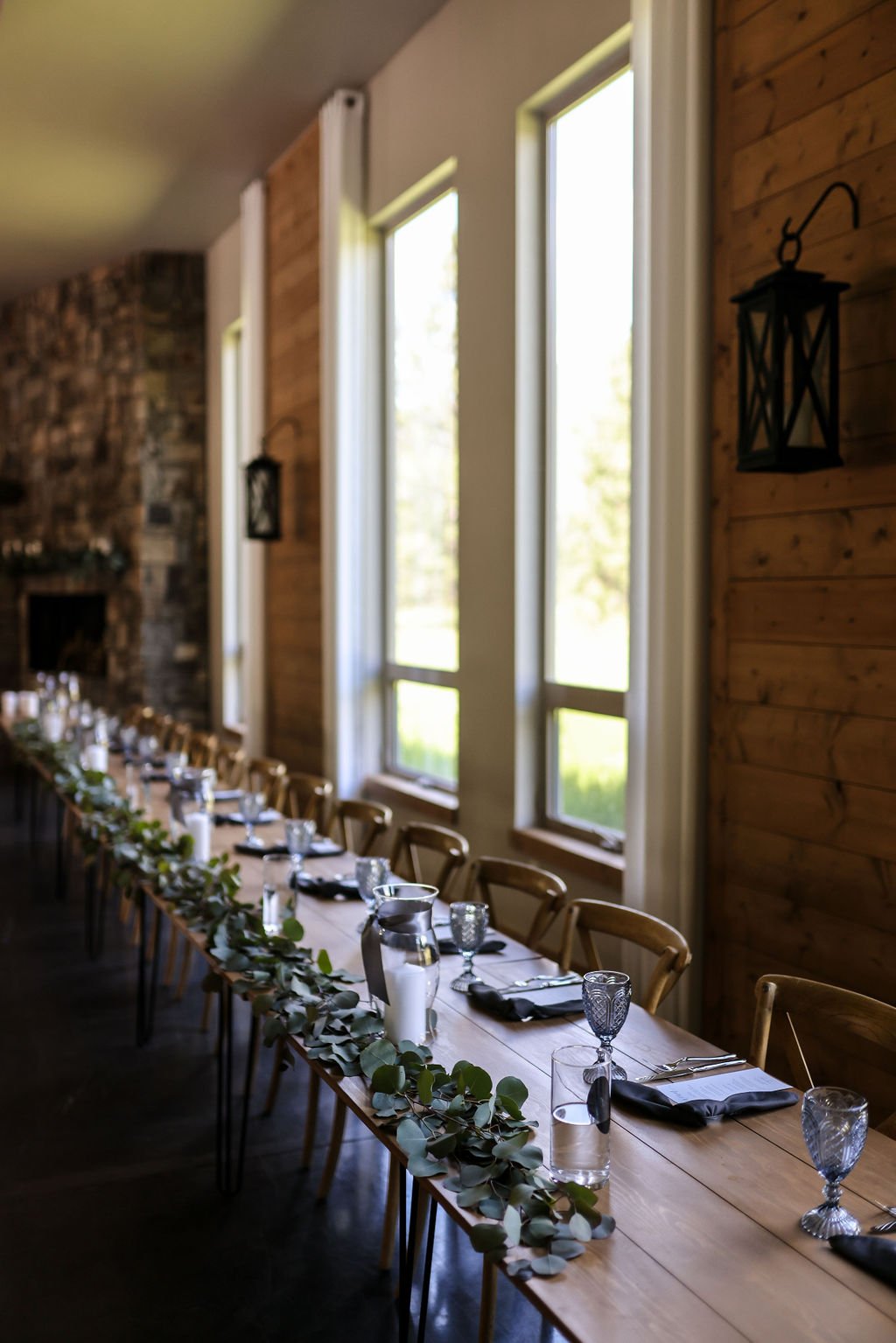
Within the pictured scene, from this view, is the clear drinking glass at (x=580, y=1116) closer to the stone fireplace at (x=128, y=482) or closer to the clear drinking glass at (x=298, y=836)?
the clear drinking glass at (x=298, y=836)

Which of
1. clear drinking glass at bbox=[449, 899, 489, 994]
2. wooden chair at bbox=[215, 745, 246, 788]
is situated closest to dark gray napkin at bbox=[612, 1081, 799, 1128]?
clear drinking glass at bbox=[449, 899, 489, 994]

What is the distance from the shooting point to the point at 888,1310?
1438 millimetres

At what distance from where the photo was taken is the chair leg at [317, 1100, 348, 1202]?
3158 mm

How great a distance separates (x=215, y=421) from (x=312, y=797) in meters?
5.76

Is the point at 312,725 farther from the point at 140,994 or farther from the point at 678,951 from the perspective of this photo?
the point at 678,951

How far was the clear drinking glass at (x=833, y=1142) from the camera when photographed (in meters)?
1.61

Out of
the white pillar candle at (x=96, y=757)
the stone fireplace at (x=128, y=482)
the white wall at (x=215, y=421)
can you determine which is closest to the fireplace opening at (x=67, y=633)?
the stone fireplace at (x=128, y=482)

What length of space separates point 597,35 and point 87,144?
14.2ft

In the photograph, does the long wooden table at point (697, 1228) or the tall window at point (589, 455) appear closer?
the long wooden table at point (697, 1228)

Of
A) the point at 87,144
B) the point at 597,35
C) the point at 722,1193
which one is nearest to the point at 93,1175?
the point at 722,1193

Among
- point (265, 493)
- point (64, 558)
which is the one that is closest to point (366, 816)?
point (265, 493)

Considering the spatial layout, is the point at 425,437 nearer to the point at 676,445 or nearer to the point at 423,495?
the point at 423,495

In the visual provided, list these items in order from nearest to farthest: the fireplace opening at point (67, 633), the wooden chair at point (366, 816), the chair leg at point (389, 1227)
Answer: the chair leg at point (389, 1227) → the wooden chair at point (366, 816) → the fireplace opening at point (67, 633)

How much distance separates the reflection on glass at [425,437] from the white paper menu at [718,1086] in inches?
146
